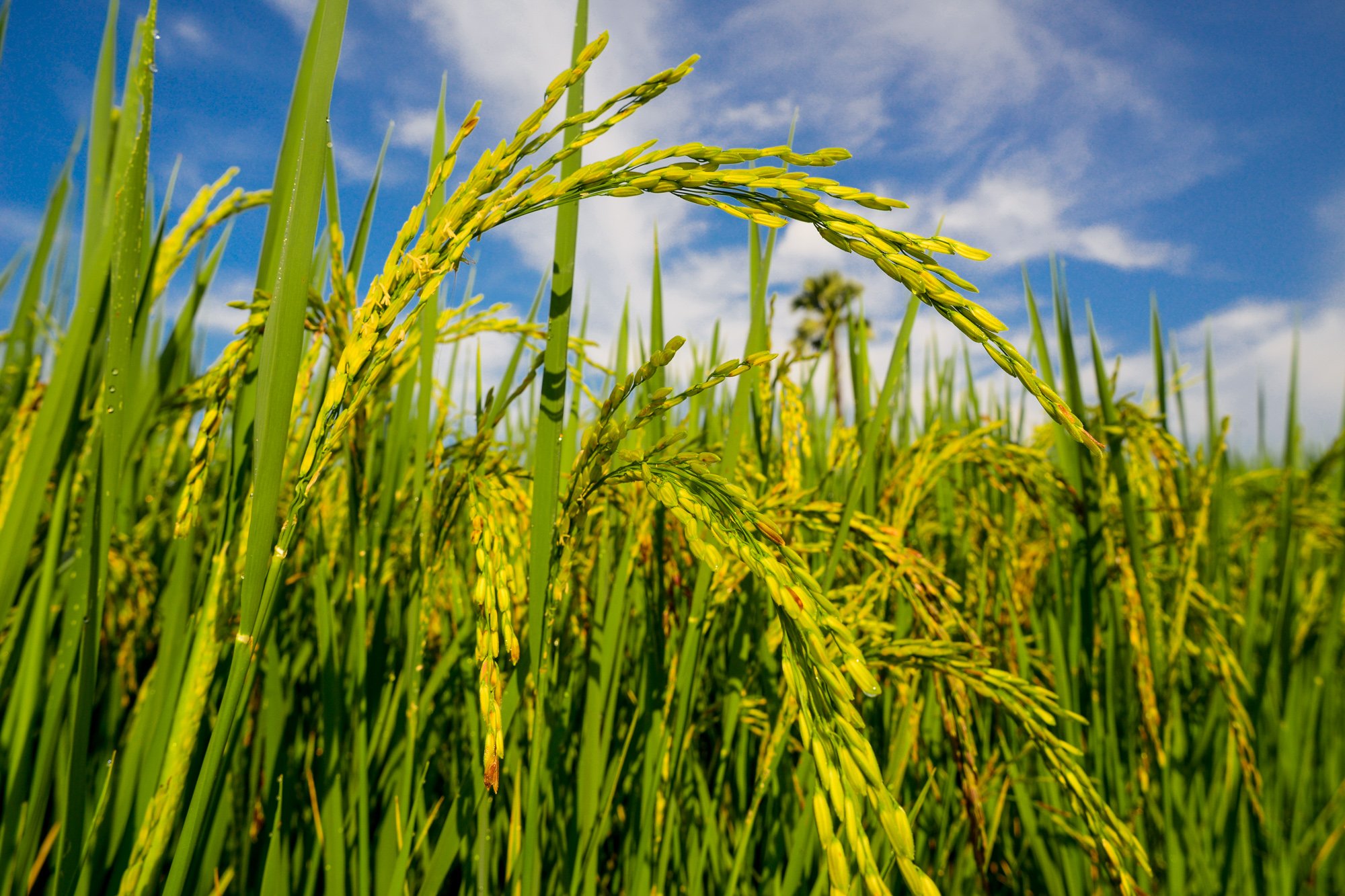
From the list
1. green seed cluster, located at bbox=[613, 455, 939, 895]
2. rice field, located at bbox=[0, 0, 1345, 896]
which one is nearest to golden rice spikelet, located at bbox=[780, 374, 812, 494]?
rice field, located at bbox=[0, 0, 1345, 896]

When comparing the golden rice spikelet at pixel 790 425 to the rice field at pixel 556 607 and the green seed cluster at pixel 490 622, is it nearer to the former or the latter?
the rice field at pixel 556 607

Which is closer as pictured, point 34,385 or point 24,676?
point 24,676

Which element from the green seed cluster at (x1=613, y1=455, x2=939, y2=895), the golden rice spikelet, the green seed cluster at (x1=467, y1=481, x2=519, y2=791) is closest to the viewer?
the green seed cluster at (x1=613, y1=455, x2=939, y2=895)

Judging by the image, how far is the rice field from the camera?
68 cm

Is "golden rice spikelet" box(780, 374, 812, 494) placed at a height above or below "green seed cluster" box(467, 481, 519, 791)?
above

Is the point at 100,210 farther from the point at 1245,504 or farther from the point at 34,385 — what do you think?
the point at 1245,504

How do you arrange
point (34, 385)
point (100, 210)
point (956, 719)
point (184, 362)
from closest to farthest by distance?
point (100, 210), point (956, 719), point (34, 385), point (184, 362)

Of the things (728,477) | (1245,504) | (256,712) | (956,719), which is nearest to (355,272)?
(728,477)

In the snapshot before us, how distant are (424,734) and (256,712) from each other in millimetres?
458

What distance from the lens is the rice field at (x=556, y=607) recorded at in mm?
676

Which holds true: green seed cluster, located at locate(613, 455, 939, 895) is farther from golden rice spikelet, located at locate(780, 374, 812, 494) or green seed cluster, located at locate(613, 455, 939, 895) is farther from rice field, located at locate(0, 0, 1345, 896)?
golden rice spikelet, located at locate(780, 374, 812, 494)

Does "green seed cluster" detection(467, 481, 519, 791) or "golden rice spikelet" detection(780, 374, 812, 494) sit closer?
"green seed cluster" detection(467, 481, 519, 791)

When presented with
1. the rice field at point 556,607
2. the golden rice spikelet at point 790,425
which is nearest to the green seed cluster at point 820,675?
the rice field at point 556,607

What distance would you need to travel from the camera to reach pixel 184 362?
203cm
